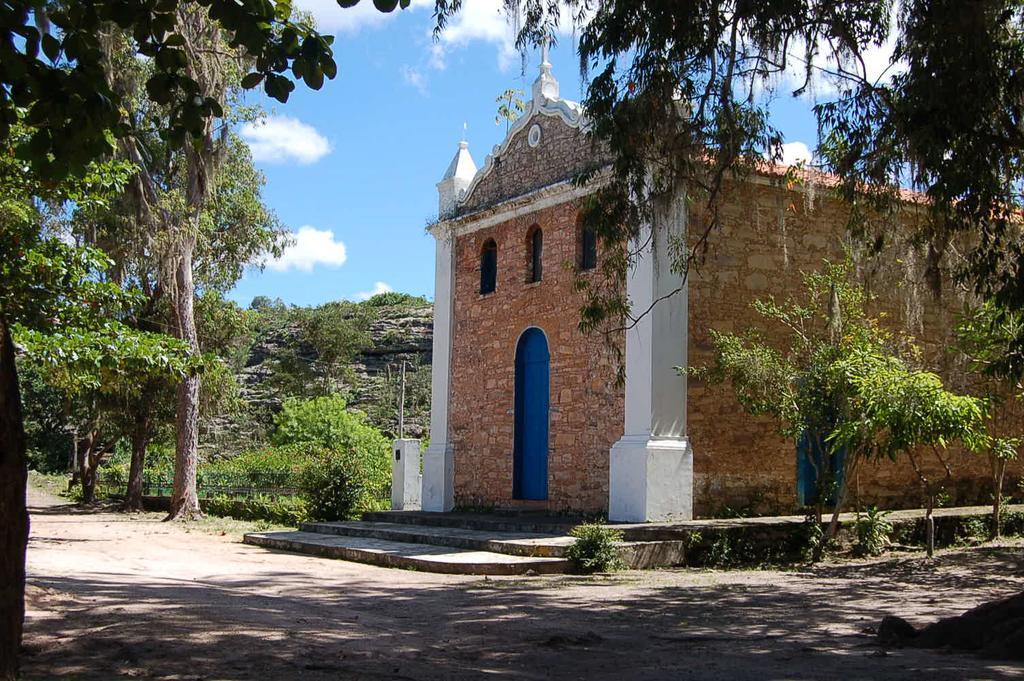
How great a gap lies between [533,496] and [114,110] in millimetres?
12612

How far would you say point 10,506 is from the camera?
16.0 ft

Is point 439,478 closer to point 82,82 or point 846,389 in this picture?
point 846,389

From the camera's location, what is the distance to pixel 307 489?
59.8 feet

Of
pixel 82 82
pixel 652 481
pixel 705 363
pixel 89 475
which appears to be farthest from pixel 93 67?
pixel 89 475

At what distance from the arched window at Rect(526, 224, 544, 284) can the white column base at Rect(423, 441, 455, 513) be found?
3.63 metres

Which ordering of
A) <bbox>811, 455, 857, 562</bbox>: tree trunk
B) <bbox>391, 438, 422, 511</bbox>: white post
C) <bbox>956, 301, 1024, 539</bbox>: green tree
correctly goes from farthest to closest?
<bbox>391, 438, 422, 511</bbox>: white post, <bbox>811, 455, 857, 562</bbox>: tree trunk, <bbox>956, 301, 1024, 539</bbox>: green tree

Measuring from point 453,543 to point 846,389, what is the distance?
216 inches

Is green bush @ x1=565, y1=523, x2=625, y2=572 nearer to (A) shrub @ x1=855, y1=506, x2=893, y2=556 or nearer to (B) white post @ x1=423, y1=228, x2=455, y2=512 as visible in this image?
(A) shrub @ x1=855, y1=506, x2=893, y2=556

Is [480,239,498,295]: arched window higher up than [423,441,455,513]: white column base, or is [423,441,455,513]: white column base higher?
[480,239,498,295]: arched window

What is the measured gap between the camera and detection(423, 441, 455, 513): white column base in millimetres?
18000

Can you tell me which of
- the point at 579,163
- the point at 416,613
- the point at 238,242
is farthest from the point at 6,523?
the point at 238,242

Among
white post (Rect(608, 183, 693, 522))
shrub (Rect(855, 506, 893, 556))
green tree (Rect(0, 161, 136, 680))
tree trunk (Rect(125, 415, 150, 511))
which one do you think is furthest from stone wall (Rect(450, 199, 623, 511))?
tree trunk (Rect(125, 415, 150, 511))

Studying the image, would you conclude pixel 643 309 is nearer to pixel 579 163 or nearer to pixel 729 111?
pixel 579 163

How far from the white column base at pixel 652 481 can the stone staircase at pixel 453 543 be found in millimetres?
898
